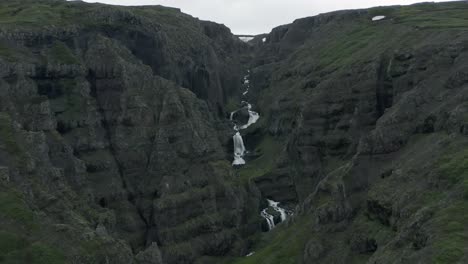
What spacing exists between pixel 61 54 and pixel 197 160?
45409 millimetres

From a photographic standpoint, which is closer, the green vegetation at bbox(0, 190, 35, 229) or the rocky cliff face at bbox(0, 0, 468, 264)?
the green vegetation at bbox(0, 190, 35, 229)

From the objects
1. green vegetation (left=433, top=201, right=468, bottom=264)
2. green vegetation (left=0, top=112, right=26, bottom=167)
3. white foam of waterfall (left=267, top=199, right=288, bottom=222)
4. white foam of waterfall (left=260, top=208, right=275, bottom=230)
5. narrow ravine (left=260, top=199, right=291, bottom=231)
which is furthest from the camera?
white foam of waterfall (left=267, top=199, right=288, bottom=222)

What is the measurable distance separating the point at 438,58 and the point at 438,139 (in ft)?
121

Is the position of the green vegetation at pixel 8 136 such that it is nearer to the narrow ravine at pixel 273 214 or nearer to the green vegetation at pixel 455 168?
the green vegetation at pixel 455 168

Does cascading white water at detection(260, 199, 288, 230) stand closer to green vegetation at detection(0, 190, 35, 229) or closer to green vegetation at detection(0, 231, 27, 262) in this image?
green vegetation at detection(0, 190, 35, 229)

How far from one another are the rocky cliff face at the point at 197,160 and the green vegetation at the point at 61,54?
511 mm

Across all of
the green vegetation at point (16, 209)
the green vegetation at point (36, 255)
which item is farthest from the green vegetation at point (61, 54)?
the green vegetation at point (36, 255)

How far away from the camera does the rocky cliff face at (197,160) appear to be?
86312 millimetres

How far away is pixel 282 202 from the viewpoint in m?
170

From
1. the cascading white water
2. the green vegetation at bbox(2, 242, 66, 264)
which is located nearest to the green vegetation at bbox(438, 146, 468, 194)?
the green vegetation at bbox(2, 242, 66, 264)

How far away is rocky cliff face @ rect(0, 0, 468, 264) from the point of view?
283 ft

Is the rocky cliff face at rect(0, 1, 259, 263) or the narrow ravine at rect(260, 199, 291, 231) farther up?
the rocky cliff face at rect(0, 1, 259, 263)

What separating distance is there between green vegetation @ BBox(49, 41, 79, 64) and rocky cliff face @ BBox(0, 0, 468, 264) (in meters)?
0.51

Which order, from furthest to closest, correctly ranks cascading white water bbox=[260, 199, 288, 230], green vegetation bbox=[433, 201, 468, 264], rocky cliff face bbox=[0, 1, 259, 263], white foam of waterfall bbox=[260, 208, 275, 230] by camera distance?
1. cascading white water bbox=[260, 199, 288, 230]
2. white foam of waterfall bbox=[260, 208, 275, 230]
3. rocky cliff face bbox=[0, 1, 259, 263]
4. green vegetation bbox=[433, 201, 468, 264]
